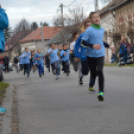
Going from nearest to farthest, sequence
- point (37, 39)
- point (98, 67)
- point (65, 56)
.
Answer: point (98, 67) → point (65, 56) → point (37, 39)

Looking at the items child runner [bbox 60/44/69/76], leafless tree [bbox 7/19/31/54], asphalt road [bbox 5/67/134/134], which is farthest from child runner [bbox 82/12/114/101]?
leafless tree [bbox 7/19/31/54]

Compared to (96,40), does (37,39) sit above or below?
above

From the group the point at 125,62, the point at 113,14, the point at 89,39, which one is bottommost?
the point at 125,62

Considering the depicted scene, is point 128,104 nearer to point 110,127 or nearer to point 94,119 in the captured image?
point 94,119

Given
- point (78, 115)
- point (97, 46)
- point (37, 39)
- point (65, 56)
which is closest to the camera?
point (78, 115)

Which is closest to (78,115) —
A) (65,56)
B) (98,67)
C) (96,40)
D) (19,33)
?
(98,67)

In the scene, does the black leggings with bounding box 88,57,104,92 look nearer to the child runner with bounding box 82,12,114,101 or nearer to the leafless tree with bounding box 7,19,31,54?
the child runner with bounding box 82,12,114,101

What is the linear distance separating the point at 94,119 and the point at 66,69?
38.2ft

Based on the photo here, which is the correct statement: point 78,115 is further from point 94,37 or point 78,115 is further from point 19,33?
point 19,33

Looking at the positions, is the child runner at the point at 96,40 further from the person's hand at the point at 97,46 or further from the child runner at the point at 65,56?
the child runner at the point at 65,56

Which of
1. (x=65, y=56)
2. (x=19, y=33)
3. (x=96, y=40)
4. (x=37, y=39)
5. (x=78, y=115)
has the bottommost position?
(x=78, y=115)

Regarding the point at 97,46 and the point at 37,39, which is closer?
the point at 97,46

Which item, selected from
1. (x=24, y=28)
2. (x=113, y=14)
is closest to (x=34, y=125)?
(x=113, y=14)

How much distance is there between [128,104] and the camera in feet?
23.2
